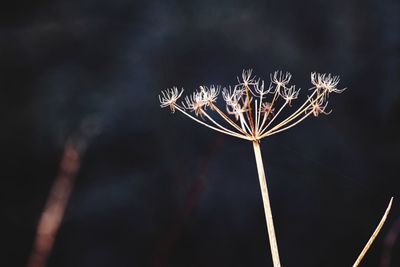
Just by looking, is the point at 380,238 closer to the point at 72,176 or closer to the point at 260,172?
the point at 260,172

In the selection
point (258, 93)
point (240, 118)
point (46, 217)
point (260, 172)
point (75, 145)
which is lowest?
point (46, 217)

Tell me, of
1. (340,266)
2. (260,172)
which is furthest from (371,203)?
(260,172)

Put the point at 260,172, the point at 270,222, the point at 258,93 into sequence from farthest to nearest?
the point at 258,93, the point at 260,172, the point at 270,222

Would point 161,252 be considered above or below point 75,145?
below

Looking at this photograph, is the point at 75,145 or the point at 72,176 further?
the point at 75,145

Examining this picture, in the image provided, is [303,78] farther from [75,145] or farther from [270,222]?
[75,145]

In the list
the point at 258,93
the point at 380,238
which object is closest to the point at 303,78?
the point at 380,238

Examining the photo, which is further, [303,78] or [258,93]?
[303,78]

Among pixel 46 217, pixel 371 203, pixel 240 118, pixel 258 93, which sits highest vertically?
pixel 371 203

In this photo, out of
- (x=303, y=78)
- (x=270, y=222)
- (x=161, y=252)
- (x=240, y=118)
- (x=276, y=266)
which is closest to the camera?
(x=161, y=252)
